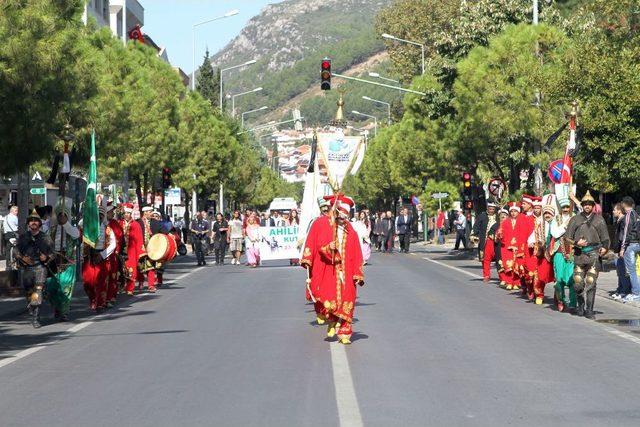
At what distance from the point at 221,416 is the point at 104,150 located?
24.5 m

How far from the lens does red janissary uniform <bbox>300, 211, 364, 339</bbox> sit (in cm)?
1503

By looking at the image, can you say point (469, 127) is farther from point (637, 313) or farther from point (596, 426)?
point (596, 426)

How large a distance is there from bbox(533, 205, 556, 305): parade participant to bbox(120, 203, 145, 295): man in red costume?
770cm

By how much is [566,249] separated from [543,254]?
200 cm

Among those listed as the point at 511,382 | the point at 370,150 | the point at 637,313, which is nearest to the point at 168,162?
the point at 637,313

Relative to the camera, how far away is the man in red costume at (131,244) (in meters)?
24.8

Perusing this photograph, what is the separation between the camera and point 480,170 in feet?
187

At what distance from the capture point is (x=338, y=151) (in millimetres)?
23625

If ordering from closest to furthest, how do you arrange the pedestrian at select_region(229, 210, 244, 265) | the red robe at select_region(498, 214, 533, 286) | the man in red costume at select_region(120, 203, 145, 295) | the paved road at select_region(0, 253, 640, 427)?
1. the paved road at select_region(0, 253, 640, 427)
2. the red robe at select_region(498, 214, 533, 286)
3. the man in red costume at select_region(120, 203, 145, 295)
4. the pedestrian at select_region(229, 210, 244, 265)

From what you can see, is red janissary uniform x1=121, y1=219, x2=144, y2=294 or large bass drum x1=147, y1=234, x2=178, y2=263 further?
large bass drum x1=147, y1=234, x2=178, y2=263

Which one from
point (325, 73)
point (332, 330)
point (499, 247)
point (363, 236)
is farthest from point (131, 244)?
point (325, 73)

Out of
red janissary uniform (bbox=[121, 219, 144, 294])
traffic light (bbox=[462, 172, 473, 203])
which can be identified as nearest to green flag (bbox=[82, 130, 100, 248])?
red janissary uniform (bbox=[121, 219, 144, 294])

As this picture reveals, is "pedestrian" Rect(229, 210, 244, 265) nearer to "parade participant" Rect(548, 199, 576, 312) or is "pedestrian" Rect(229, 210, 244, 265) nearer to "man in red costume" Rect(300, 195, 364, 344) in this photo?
"parade participant" Rect(548, 199, 576, 312)

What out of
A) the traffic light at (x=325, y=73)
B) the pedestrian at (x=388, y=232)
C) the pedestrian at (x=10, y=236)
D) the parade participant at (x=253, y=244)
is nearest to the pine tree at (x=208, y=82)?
the pedestrian at (x=388, y=232)
